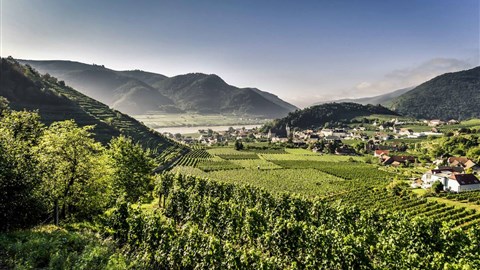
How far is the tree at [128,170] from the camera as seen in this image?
39091 millimetres

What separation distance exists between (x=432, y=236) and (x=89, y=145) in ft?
121

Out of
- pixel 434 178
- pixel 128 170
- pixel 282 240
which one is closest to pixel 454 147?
pixel 434 178

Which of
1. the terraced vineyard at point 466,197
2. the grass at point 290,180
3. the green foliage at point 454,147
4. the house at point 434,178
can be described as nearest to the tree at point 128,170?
the grass at point 290,180

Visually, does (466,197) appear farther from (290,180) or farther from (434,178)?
(290,180)

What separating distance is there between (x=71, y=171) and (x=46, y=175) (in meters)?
2.78

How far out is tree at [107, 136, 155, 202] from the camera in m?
39.1

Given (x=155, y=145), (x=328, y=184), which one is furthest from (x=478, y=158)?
(x=155, y=145)

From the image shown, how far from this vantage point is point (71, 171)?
26750mm

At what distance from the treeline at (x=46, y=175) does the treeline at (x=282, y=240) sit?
3.94 meters

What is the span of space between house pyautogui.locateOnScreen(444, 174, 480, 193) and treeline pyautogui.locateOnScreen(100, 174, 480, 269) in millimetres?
51710

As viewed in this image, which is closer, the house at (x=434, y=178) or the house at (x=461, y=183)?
the house at (x=461, y=183)

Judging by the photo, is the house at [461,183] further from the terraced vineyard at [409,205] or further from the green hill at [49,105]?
the green hill at [49,105]

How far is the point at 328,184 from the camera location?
8075 centimetres

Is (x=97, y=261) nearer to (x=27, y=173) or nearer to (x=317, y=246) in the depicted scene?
(x=27, y=173)
